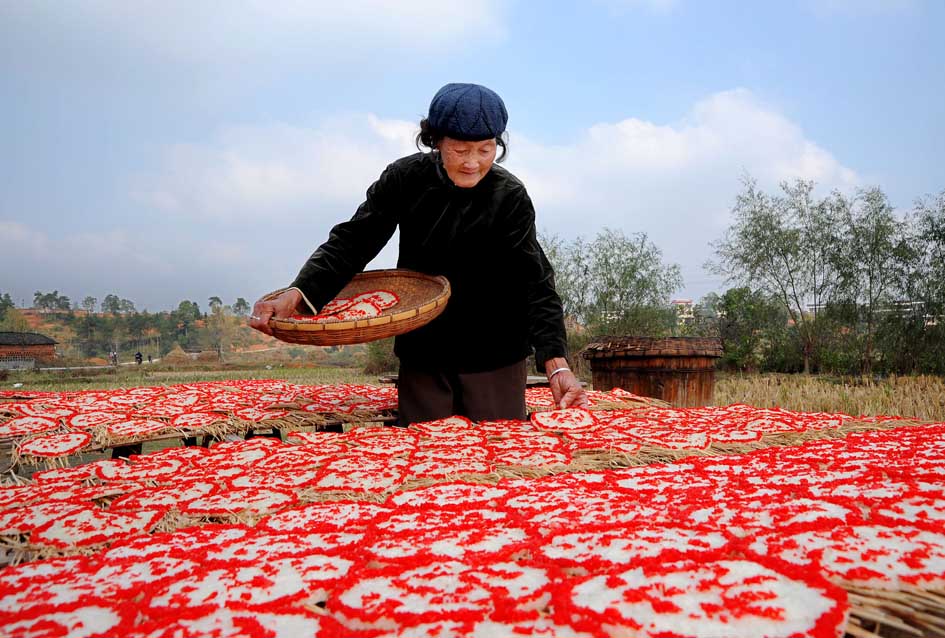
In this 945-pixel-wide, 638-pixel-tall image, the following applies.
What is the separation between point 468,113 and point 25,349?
42.0 ft

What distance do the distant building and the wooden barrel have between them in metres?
10.7

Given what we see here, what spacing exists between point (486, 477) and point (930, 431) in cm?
180

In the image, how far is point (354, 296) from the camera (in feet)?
10.1

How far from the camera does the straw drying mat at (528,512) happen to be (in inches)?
35.9

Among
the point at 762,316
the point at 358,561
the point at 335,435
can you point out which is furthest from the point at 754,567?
the point at 762,316

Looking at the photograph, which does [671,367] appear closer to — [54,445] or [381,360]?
[54,445]

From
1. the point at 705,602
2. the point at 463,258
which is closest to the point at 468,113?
the point at 463,258

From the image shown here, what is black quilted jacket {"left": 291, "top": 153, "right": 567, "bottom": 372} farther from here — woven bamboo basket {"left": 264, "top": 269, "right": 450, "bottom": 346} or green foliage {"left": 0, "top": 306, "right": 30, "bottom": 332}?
green foliage {"left": 0, "top": 306, "right": 30, "bottom": 332}

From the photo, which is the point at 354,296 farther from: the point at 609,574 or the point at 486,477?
the point at 609,574

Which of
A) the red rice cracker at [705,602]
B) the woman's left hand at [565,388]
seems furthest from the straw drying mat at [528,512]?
the woman's left hand at [565,388]

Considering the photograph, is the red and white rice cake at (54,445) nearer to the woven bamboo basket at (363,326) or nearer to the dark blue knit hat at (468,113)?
the woven bamboo basket at (363,326)

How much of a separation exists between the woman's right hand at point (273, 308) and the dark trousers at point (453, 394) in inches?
26.7

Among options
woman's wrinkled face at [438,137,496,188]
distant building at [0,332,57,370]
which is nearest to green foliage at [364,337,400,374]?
distant building at [0,332,57,370]

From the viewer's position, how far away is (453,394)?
3014 mm
